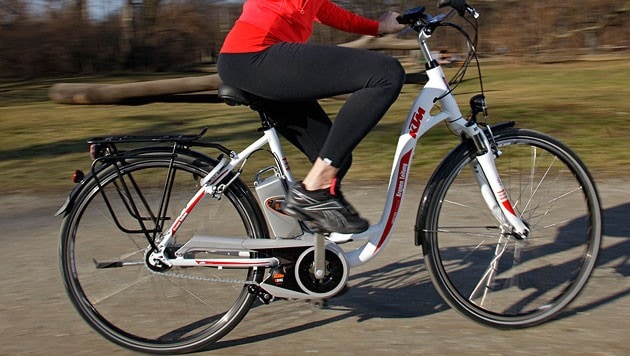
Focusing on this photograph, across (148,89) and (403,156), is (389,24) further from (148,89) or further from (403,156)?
(148,89)

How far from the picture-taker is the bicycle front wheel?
11.4ft

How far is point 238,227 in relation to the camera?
3473 millimetres

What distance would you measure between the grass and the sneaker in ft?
6.51

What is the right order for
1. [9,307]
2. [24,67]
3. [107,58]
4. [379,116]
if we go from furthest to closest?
[107,58], [24,67], [9,307], [379,116]

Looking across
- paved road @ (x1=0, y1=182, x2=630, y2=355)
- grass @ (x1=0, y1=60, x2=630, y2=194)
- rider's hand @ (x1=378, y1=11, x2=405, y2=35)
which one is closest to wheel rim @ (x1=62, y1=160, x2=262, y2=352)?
paved road @ (x1=0, y1=182, x2=630, y2=355)

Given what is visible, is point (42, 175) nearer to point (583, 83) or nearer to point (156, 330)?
point (156, 330)

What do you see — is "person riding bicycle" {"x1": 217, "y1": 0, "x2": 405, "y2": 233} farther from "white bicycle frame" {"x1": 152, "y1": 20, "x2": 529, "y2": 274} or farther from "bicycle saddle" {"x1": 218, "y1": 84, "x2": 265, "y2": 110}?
"white bicycle frame" {"x1": 152, "y1": 20, "x2": 529, "y2": 274}

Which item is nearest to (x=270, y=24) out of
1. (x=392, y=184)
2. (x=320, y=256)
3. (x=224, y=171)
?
(x=224, y=171)

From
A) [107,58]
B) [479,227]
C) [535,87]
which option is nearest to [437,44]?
[535,87]

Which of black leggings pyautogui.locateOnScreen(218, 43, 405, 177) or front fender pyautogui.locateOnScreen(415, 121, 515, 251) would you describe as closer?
black leggings pyautogui.locateOnScreen(218, 43, 405, 177)

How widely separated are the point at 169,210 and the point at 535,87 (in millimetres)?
12996

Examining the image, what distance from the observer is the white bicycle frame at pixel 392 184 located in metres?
3.39

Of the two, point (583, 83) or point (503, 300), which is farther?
point (583, 83)

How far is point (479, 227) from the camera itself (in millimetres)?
3826
